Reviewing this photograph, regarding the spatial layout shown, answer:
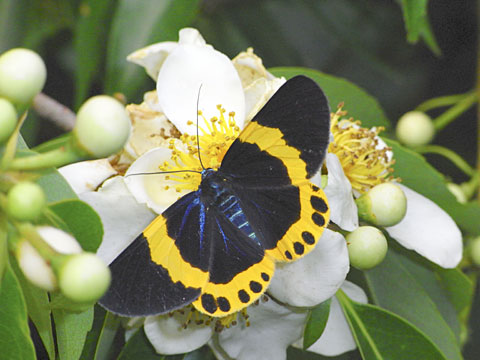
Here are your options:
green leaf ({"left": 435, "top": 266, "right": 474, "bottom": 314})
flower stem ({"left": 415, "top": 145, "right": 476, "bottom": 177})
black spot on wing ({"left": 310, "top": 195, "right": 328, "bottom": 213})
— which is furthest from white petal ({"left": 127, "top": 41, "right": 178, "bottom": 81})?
flower stem ({"left": 415, "top": 145, "right": 476, "bottom": 177})

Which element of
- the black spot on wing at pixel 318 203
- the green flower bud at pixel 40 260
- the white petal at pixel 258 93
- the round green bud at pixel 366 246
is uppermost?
the green flower bud at pixel 40 260

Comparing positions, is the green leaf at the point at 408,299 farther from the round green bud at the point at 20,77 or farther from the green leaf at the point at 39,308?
the round green bud at the point at 20,77

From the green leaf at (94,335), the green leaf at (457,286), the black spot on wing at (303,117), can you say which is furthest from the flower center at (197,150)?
the green leaf at (457,286)

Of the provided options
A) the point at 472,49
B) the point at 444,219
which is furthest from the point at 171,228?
the point at 472,49

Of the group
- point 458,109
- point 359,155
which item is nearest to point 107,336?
point 359,155

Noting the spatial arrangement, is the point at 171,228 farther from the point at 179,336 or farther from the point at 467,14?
the point at 467,14

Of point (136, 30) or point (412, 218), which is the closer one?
point (412, 218)

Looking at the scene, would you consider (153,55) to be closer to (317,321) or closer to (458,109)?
(317,321)
